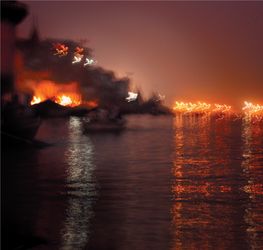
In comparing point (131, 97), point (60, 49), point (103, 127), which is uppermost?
point (60, 49)

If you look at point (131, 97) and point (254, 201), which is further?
point (131, 97)

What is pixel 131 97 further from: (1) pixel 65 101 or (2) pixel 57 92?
(2) pixel 57 92

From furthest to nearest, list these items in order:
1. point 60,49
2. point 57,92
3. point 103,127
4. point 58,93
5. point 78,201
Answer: point 60,49
point 58,93
point 57,92
point 103,127
point 78,201

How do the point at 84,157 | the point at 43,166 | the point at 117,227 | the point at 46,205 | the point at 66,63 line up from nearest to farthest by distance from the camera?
the point at 117,227, the point at 46,205, the point at 43,166, the point at 84,157, the point at 66,63

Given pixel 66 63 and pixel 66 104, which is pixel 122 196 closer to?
pixel 66 104

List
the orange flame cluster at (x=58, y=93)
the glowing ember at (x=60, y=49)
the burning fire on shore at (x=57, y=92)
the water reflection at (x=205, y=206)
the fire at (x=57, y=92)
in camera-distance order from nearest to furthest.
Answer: the water reflection at (x=205, y=206), the burning fire on shore at (x=57, y=92), the fire at (x=57, y=92), the orange flame cluster at (x=58, y=93), the glowing ember at (x=60, y=49)

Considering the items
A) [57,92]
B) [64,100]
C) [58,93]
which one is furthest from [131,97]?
[57,92]

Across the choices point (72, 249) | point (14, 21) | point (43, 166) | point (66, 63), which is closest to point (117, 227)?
point (72, 249)

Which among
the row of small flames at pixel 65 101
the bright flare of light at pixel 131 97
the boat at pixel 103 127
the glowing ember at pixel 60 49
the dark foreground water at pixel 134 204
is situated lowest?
the dark foreground water at pixel 134 204

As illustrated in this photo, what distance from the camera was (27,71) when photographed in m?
81.2

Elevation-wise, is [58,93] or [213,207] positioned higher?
[58,93]

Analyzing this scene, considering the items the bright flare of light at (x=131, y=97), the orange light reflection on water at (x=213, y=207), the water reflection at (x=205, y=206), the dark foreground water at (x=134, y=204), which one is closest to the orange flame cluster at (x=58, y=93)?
the bright flare of light at (x=131, y=97)

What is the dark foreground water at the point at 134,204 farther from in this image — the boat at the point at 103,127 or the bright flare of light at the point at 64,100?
the bright flare of light at the point at 64,100

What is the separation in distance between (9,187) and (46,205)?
9.13ft
